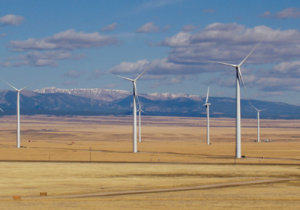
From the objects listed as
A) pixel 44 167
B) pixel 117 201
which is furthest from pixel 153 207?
pixel 44 167

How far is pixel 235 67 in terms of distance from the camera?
85562 mm

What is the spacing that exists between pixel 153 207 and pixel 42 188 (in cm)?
1480

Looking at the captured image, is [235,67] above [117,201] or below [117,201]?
above

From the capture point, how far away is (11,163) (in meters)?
73.4

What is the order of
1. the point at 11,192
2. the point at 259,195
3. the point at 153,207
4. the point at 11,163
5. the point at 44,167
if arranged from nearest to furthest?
the point at 153,207, the point at 259,195, the point at 11,192, the point at 44,167, the point at 11,163

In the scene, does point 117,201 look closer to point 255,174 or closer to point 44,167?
point 255,174

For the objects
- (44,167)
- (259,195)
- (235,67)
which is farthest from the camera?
(235,67)

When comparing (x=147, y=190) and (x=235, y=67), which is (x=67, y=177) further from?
(x=235, y=67)

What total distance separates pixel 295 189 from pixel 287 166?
21738 mm

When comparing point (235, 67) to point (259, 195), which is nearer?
point (259, 195)

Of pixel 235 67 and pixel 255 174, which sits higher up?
pixel 235 67

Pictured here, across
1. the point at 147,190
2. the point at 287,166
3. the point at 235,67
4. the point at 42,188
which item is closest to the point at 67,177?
the point at 42,188

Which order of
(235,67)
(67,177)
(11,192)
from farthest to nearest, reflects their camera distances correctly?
1. (235,67)
2. (67,177)
3. (11,192)

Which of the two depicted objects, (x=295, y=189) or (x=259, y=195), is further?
(x=295, y=189)
